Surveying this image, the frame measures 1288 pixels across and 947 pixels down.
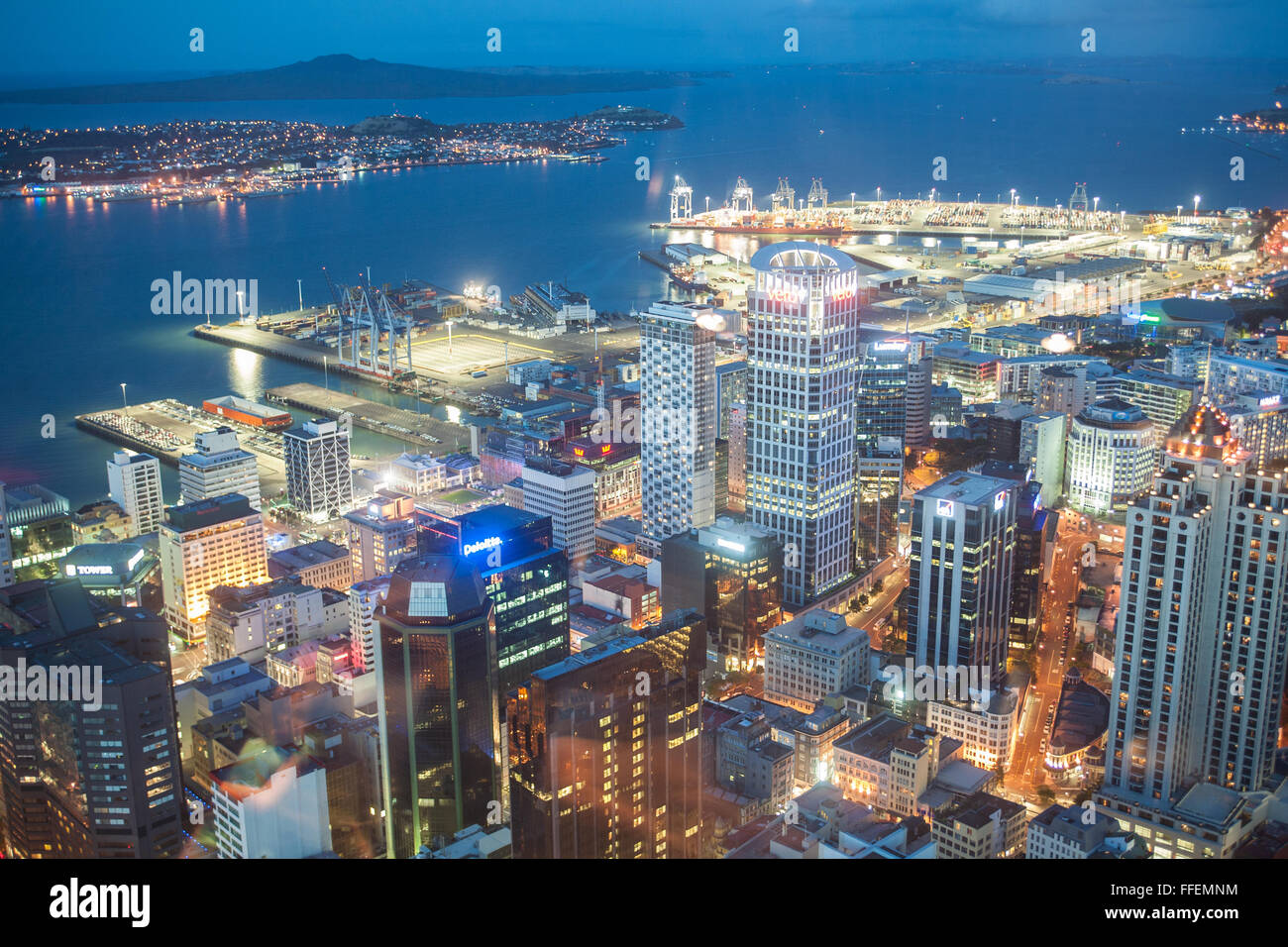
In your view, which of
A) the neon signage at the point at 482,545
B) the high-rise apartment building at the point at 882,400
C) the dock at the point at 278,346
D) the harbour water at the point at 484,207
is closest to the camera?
the neon signage at the point at 482,545

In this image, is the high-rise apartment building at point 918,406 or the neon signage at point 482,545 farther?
the high-rise apartment building at point 918,406

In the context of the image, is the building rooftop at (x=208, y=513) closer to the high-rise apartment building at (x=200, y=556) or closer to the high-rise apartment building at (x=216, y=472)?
the high-rise apartment building at (x=200, y=556)

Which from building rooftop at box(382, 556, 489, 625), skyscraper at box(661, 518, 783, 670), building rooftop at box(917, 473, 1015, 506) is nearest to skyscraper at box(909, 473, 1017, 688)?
building rooftop at box(917, 473, 1015, 506)

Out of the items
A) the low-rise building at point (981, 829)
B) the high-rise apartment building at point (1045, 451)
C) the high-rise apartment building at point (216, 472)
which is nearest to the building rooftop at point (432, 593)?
the low-rise building at point (981, 829)

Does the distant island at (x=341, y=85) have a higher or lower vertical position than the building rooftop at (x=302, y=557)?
higher

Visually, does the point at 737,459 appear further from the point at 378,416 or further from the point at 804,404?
the point at 378,416

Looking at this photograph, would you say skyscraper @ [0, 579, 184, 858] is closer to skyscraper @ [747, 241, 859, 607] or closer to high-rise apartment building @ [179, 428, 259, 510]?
high-rise apartment building @ [179, 428, 259, 510]

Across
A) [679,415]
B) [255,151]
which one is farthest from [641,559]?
[255,151]
